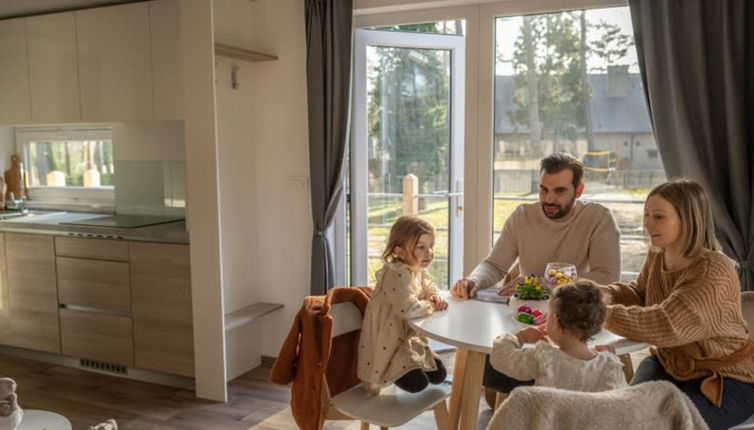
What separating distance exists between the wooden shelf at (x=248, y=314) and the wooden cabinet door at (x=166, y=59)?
121 cm

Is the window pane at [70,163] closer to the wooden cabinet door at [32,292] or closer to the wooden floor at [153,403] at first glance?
the wooden cabinet door at [32,292]

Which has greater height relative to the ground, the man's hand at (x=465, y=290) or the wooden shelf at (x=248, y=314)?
the man's hand at (x=465, y=290)

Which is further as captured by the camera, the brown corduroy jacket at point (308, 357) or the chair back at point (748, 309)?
the brown corduroy jacket at point (308, 357)

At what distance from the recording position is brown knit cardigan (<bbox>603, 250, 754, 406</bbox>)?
1.91 metres

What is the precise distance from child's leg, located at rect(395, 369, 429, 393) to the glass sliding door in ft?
5.56

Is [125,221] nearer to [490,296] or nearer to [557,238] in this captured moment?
[490,296]

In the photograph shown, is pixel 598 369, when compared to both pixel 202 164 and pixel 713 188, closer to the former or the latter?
pixel 713 188

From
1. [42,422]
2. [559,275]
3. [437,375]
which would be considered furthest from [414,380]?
[42,422]

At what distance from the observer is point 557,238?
2.74 m

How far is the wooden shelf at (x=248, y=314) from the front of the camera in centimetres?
372

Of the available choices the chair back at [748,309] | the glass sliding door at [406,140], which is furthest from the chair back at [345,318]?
A: the glass sliding door at [406,140]

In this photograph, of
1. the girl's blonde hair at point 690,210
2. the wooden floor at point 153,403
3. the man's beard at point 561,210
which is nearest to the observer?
the girl's blonde hair at point 690,210

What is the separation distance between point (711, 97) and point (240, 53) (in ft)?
7.88

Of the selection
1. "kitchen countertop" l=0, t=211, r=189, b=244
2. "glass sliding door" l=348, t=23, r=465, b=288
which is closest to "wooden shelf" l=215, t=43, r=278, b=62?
"glass sliding door" l=348, t=23, r=465, b=288
